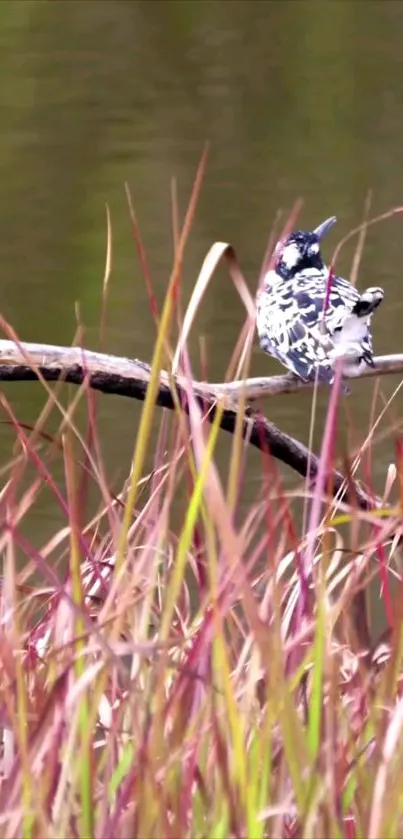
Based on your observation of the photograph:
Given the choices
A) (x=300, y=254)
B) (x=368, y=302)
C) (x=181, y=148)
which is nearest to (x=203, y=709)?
(x=368, y=302)

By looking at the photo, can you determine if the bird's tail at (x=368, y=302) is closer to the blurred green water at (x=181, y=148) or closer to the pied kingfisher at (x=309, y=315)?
the pied kingfisher at (x=309, y=315)

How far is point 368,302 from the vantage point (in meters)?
1.65

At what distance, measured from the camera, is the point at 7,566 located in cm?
82

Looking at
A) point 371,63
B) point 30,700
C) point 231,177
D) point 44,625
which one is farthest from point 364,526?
point 371,63

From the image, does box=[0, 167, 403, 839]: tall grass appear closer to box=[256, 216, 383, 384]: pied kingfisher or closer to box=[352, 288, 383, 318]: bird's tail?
box=[256, 216, 383, 384]: pied kingfisher

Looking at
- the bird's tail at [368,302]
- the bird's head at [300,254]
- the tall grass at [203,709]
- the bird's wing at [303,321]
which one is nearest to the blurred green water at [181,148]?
the bird's head at [300,254]

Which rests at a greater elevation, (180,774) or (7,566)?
(7,566)

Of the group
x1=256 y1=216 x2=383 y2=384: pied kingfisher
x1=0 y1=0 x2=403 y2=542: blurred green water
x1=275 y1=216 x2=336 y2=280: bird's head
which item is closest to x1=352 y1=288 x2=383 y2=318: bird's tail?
x1=256 y1=216 x2=383 y2=384: pied kingfisher

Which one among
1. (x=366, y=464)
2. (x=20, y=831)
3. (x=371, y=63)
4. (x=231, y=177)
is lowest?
(x=20, y=831)

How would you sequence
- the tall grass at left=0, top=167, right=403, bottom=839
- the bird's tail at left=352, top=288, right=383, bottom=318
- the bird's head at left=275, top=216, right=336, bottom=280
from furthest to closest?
the bird's head at left=275, top=216, right=336, bottom=280, the bird's tail at left=352, top=288, right=383, bottom=318, the tall grass at left=0, top=167, right=403, bottom=839

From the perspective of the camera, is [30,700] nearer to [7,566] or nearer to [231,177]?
[7,566]

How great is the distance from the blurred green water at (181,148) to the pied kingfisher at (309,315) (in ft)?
6.16

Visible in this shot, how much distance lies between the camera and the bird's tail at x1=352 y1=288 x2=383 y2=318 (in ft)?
5.41

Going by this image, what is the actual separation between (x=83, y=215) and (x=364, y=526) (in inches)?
240
